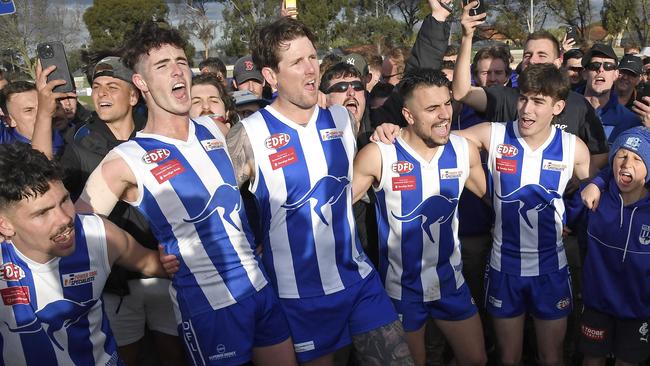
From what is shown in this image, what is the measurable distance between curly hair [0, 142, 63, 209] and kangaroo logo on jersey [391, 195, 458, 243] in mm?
2011

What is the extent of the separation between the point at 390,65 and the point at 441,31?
257 cm

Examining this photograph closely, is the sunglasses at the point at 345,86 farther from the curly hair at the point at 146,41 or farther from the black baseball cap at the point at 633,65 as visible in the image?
the black baseball cap at the point at 633,65

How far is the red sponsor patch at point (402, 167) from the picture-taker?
3.55 meters

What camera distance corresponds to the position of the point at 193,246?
290cm

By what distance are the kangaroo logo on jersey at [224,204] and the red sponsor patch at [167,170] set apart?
22cm

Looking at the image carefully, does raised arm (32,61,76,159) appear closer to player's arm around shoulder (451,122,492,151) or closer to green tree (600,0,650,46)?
player's arm around shoulder (451,122,492,151)

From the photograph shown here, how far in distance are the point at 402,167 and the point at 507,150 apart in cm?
78

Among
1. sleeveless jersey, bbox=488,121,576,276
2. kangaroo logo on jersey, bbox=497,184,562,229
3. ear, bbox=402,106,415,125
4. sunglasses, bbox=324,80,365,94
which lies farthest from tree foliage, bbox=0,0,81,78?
kangaroo logo on jersey, bbox=497,184,562,229

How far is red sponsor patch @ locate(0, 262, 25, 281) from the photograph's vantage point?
8.19 feet

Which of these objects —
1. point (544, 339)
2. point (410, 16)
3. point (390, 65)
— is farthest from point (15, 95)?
point (410, 16)

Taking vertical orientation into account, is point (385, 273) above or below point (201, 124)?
below

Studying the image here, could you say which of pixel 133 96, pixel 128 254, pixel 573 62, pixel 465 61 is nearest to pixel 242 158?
pixel 128 254

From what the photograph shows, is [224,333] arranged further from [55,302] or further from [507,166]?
[507,166]

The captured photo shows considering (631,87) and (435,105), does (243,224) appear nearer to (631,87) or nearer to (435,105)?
(435,105)
